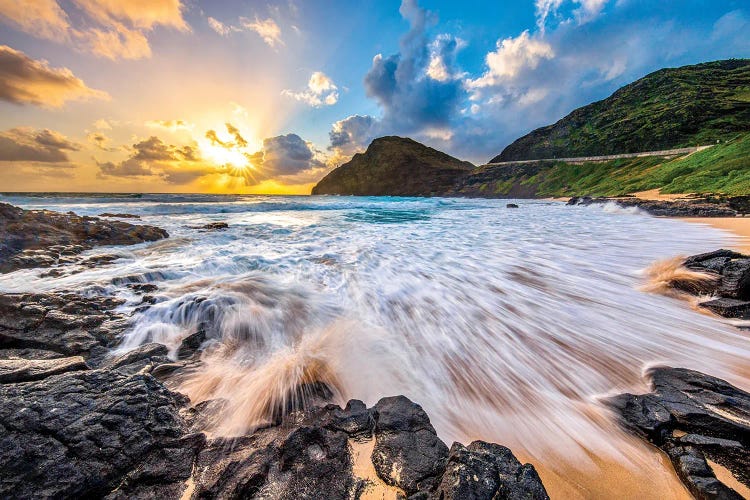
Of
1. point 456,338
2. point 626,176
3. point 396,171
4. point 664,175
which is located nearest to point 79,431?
point 456,338

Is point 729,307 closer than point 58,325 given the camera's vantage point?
No

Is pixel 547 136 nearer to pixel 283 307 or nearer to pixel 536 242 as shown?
pixel 536 242

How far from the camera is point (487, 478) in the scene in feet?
5.01

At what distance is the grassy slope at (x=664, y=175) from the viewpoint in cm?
1983

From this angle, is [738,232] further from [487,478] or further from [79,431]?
[79,431]

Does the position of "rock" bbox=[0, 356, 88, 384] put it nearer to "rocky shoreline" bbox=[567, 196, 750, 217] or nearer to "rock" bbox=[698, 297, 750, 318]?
"rock" bbox=[698, 297, 750, 318]

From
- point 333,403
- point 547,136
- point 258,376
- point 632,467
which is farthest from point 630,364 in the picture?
point 547,136

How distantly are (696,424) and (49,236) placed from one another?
1348 centimetres

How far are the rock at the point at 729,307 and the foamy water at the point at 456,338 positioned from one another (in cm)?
22

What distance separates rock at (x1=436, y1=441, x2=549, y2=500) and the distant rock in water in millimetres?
97227

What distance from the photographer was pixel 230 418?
2.37 m

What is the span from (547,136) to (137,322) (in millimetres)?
103596

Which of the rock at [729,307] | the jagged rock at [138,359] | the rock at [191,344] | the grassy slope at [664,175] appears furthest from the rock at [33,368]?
the grassy slope at [664,175]

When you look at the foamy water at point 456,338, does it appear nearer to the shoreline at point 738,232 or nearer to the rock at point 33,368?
the shoreline at point 738,232
